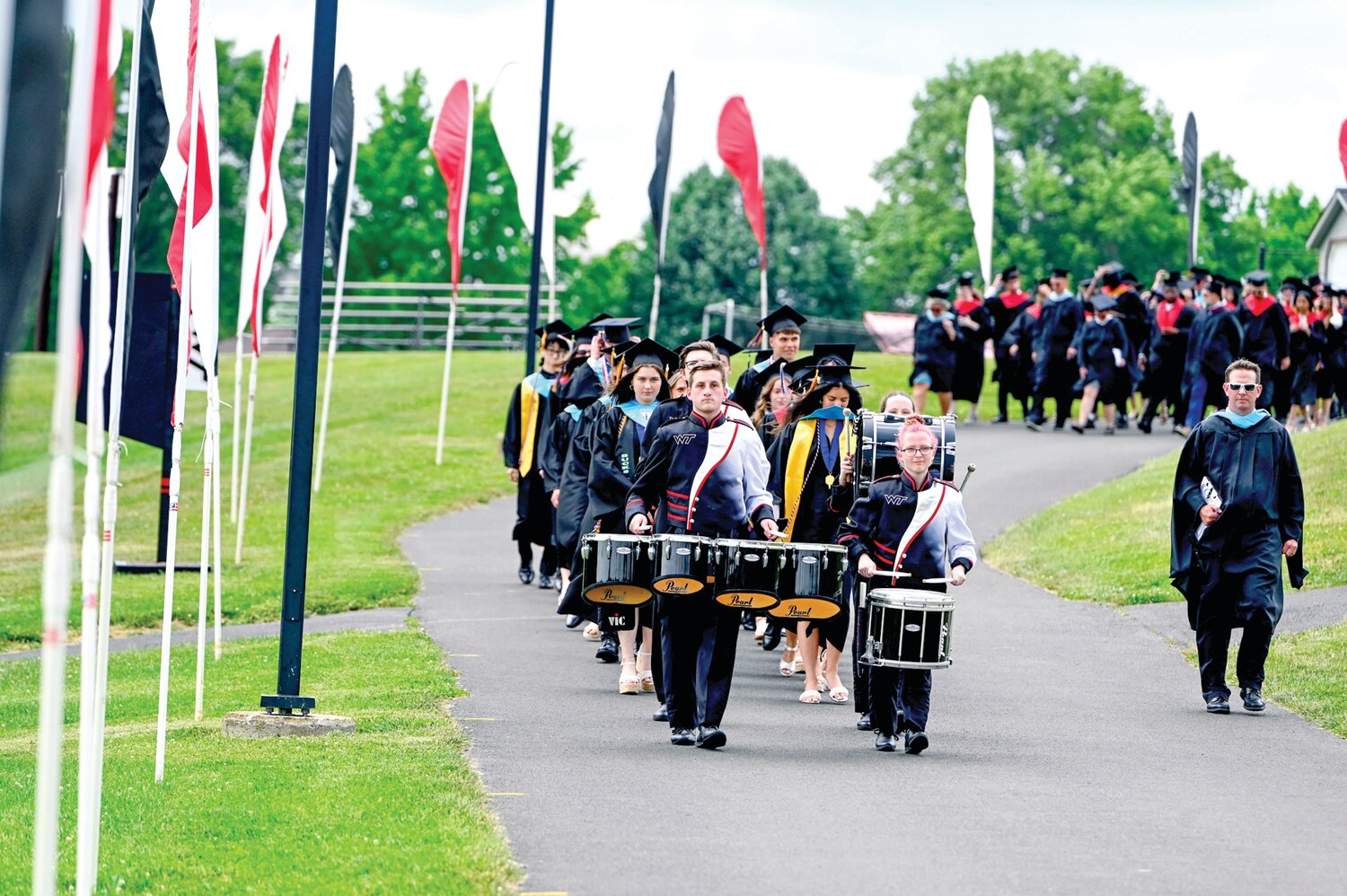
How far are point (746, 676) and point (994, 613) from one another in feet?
12.2

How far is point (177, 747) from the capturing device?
9898 mm

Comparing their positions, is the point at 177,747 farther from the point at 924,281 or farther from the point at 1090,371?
the point at 924,281

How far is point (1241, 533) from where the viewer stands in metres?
11.7

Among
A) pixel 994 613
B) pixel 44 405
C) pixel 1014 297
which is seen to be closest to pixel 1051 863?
pixel 994 613

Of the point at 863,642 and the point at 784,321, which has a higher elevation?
the point at 784,321

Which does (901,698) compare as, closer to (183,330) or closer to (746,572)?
(746,572)

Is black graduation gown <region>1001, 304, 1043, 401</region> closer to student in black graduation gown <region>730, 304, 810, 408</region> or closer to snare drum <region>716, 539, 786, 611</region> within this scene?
student in black graduation gown <region>730, 304, 810, 408</region>

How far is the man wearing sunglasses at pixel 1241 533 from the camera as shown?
11602mm

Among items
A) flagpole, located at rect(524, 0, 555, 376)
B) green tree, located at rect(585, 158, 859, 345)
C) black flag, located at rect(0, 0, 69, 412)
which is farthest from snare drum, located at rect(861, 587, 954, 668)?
green tree, located at rect(585, 158, 859, 345)

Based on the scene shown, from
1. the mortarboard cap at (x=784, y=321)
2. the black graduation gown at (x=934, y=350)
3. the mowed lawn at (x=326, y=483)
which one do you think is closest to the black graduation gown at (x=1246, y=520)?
the mortarboard cap at (x=784, y=321)

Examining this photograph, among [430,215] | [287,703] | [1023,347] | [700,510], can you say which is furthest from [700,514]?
[430,215]

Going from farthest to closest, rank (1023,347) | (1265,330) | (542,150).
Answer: (1023,347) → (1265,330) → (542,150)

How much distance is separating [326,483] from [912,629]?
16533 mm

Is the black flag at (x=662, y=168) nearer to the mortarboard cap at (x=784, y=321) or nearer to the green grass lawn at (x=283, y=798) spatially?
the mortarboard cap at (x=784, y=321)
